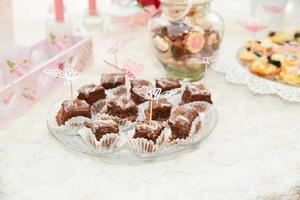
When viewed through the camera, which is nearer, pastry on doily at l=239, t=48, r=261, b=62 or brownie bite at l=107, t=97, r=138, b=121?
brownie bite at l=107, t=97, r=138, b=121

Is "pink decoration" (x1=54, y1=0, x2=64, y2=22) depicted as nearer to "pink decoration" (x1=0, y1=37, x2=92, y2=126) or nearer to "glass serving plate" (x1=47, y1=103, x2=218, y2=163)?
"pink decoration" (x1=0, y1=37, x2=92, y2=126)

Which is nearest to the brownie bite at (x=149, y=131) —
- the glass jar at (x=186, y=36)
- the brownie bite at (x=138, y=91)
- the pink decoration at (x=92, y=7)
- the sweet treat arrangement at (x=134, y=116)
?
the sweet treat arrangement at (x=134, y=116)

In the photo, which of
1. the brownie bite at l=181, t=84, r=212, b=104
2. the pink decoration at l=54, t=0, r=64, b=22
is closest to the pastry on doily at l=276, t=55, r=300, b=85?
the brownie bite at l=181, t=84, r=212, b=104

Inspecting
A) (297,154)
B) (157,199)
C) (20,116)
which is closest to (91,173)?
(157,199)

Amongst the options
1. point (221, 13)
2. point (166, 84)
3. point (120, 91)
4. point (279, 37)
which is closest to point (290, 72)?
point (279, 37)

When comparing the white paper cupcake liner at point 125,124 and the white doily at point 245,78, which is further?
the white doily at point 245,78

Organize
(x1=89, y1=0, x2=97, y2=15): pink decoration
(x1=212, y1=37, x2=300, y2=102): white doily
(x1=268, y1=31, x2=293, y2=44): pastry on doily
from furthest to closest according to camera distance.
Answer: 1. (x1=89, y1=0, x2=97, y2=15): pink decoration
2. (x1=268, y1=31, x2=293, y2=44): pastry on doily
3. (x1=212, y1=37, x2=300, y2=102): white doily

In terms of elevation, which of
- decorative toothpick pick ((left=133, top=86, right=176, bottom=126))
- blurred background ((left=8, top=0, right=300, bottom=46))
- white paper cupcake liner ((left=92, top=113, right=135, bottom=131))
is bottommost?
blurred background ((left=8, top=0, right=300, bottom=46))

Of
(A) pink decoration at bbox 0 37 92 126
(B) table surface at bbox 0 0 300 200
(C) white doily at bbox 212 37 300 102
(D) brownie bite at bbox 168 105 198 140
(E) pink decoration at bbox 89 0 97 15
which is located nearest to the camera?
(B) table surface at bbox 0 0 300 200

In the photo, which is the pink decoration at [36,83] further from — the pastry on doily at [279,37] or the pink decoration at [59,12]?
the pastry on doily at [279,37]
